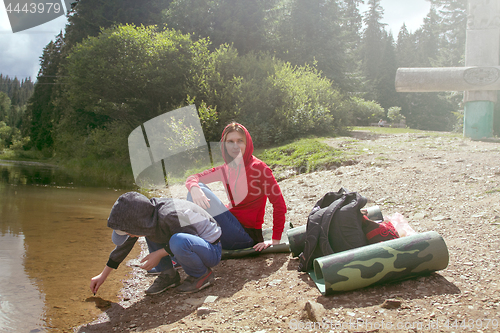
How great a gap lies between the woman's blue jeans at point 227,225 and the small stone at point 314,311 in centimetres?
135

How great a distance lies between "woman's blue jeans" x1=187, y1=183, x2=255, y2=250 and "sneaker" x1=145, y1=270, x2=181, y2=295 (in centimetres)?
65

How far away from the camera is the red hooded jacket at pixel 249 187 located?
3.46 m

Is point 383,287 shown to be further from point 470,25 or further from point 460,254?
point 470,25

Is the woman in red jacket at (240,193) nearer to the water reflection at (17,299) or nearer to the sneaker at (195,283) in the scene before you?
the sneaker at (195,283)

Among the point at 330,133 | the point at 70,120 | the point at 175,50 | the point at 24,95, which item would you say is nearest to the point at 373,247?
the point at 330,133

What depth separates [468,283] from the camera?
8.30ft

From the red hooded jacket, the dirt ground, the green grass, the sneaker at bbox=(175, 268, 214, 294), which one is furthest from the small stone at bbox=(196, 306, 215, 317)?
the green grass

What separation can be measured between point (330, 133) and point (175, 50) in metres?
8.30

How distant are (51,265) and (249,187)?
2414 millimetres

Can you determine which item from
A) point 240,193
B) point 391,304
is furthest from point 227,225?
point 391,304

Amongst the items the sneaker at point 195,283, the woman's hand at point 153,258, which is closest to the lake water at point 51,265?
the woman's hand at point 153,258

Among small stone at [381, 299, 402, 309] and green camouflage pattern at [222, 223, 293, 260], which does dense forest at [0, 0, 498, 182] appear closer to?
green camouflage pattern at [222, 223, 293, 260]

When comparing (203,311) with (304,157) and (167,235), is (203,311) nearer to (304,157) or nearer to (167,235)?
(167,235)

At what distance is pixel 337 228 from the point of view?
288 centimetres
